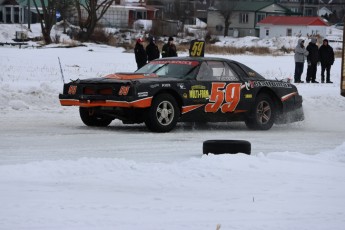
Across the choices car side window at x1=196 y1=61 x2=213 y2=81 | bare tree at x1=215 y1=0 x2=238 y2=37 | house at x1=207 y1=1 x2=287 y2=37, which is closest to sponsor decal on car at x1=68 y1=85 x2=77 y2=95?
car side window at x1=196 y1=61 x2=213 y2=81

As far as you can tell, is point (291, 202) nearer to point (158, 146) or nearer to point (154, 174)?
point (154, 174)

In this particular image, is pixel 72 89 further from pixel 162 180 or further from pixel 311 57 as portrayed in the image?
pixel 311 57

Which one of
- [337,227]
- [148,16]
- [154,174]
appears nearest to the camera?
[337,227]

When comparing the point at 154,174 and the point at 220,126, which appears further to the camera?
the point at 220,126

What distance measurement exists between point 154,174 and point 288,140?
537cm

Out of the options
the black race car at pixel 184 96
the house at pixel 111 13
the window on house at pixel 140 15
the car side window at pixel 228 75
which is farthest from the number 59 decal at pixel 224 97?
the window on house at pixel 140 15

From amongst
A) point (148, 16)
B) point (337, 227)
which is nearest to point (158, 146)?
point (337, 227)

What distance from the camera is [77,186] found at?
335 inches

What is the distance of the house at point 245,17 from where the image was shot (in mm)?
110656

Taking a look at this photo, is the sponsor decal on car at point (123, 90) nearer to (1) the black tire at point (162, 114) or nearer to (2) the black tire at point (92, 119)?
(1) the black tire at point (162, 114)

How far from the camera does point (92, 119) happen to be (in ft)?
50.2

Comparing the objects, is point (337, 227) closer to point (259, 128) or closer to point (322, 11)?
point (259, 128)

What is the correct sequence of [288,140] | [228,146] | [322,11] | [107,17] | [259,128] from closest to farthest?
1. [228,146]
2. [288,140]
3. [259,128]
4. [107,17]
5. [322,11]

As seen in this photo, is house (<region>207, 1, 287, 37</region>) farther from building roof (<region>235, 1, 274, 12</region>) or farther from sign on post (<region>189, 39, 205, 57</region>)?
sign on post (<region>189, 39, 205, 57</region>)
